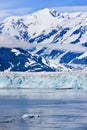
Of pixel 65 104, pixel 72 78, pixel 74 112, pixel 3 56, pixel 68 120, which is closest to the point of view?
pixel 68 120

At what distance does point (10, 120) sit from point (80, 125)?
620 centimetres

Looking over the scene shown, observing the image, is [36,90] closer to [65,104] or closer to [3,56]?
[65,104]

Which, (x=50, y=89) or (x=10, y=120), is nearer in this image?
(x=10, y=120)

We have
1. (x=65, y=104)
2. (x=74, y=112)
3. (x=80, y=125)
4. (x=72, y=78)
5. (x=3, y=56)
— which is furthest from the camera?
(x=3, y=56)

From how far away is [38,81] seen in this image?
106312mm

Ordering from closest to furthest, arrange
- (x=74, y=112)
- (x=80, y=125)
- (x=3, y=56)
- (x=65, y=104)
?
(x=80, y=125) → (x=74, y=112) → (x=65, y=104) → (x=3, y=56)

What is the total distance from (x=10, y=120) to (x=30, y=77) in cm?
6035

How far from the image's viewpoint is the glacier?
102188 millimetres

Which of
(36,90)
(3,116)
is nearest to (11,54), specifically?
(36,90)

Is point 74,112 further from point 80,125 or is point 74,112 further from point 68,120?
point 80,125

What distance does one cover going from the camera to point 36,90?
351 feet

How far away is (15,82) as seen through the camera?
347 ft

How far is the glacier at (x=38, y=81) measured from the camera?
4023 inches

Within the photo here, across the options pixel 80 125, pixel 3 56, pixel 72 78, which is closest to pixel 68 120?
pixel 80 125
